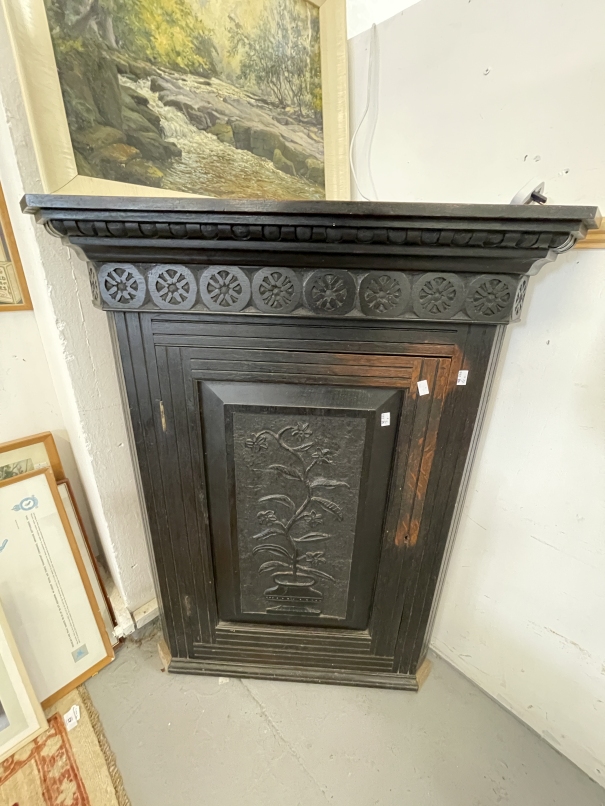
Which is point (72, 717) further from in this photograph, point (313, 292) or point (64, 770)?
point (313, 292)

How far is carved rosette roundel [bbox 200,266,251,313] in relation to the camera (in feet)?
2.35

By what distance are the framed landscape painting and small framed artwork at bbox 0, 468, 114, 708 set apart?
0.76 meters

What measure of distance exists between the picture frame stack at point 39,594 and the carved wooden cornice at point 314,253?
57 centimetres

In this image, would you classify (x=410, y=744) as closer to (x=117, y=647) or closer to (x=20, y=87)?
(x=117, y=647)

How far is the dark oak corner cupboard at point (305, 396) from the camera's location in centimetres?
64

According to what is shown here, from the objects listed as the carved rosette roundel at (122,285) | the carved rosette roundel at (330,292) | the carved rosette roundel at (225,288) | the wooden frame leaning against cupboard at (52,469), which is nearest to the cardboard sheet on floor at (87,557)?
the wooden frame leaning against cupboard at (52,469)

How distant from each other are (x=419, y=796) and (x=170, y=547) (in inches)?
33.2

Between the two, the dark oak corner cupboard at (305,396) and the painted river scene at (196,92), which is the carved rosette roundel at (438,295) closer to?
the dark oak corner cupboard at (305,396)

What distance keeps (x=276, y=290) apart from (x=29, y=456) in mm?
820

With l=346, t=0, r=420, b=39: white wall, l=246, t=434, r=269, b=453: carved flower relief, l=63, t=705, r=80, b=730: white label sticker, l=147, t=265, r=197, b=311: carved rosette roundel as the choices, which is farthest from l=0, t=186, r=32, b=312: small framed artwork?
l=63, t=705, r=80, b=730: white label sticker

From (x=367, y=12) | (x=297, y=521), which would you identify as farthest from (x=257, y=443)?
(x=367, y=12)

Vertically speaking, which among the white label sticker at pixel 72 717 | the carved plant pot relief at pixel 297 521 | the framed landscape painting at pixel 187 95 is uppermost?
the framed landscape painting at pixel 187 95

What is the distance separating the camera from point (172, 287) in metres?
0.73

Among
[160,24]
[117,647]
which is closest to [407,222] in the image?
[160,24]
